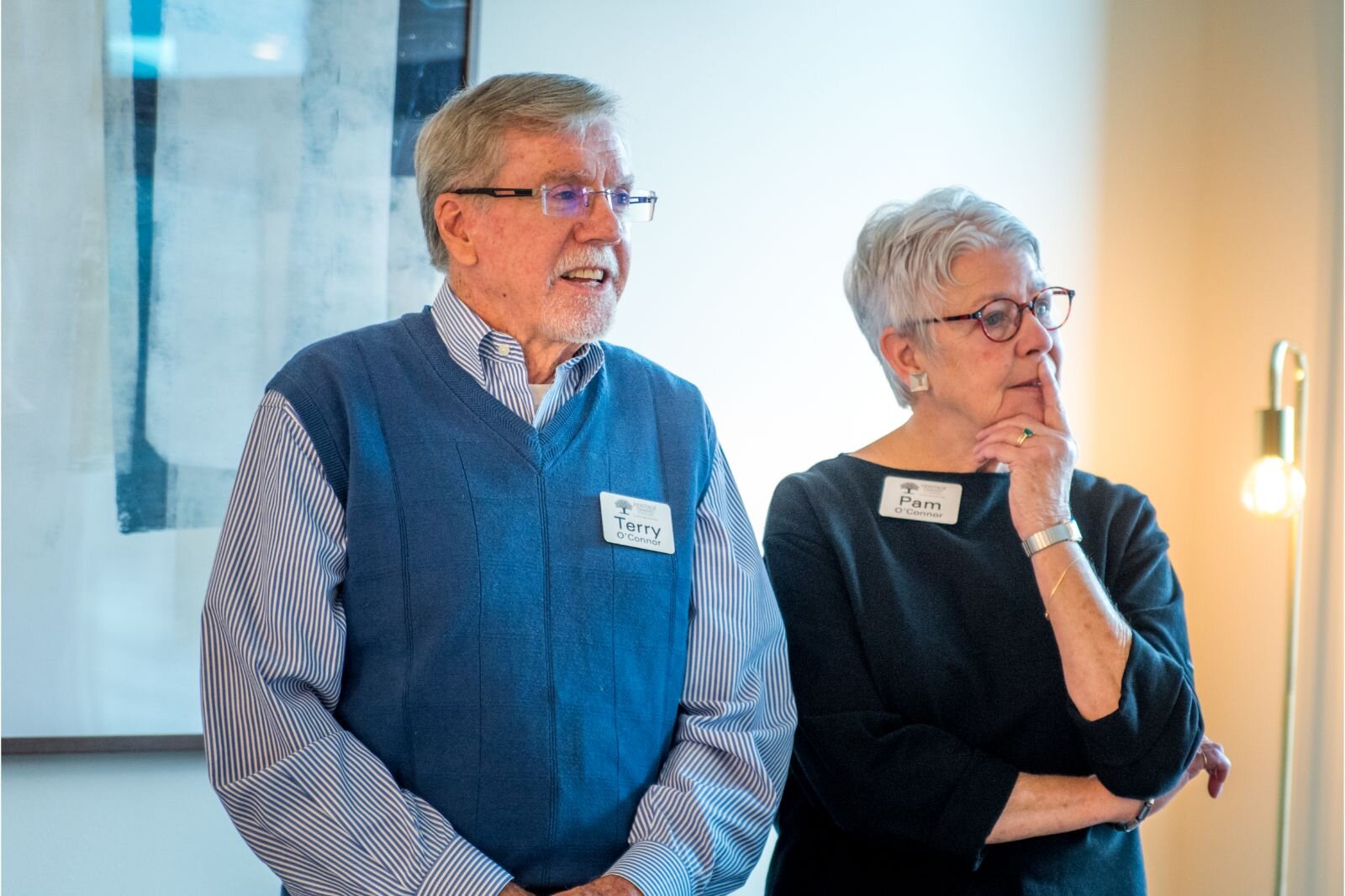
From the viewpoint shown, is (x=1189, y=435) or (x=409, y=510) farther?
(x=1189, y=435)

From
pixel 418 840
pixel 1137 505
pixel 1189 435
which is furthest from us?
pixel 1189 435

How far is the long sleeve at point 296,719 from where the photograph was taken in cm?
143

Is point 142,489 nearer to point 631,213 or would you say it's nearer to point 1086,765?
point 631,213

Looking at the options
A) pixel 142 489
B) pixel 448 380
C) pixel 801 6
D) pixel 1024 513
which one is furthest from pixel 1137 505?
pixel 142 489

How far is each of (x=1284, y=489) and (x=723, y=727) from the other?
166cm

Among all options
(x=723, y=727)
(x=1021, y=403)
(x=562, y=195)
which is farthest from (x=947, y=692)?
(x=562, y=195)

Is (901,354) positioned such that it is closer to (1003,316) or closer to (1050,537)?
(1003,316)

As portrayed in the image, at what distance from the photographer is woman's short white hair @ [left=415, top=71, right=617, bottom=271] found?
169cm

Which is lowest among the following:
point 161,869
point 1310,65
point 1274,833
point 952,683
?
point 1274,833

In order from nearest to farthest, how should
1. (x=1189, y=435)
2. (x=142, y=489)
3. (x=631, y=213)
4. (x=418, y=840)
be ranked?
1. (x=418, y=840)
2. (x=631, y=213)
3. (x=142, y=489)
4. (x=1189, y=435)

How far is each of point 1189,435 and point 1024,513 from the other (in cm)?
172

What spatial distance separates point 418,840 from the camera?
4.70 ft

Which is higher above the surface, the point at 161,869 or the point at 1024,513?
the point at 1024,513

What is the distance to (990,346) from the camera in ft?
6.24
